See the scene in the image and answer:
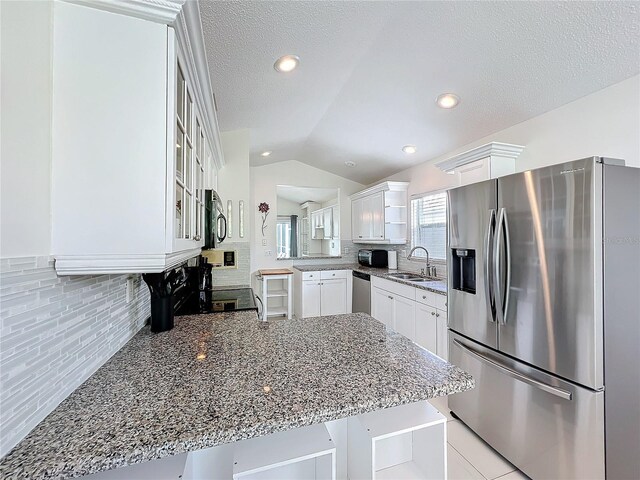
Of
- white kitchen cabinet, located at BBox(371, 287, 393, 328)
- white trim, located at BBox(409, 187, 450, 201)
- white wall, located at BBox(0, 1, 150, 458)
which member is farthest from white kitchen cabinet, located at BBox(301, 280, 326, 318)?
white wall, located at BBox(0, 1, 150, 458)

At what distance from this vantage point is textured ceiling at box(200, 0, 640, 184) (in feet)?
5.10

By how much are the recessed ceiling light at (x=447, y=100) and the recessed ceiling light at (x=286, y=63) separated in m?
1.21

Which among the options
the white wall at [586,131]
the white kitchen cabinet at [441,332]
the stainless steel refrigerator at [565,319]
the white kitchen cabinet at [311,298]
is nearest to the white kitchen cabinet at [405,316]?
the white kitchen cabinet at [441,332]

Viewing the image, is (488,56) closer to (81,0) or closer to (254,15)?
(254,15)

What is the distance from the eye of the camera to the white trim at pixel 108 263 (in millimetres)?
818

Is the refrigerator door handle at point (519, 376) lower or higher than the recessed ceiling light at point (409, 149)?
lower

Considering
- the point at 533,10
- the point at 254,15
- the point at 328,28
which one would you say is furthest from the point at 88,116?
the point at 533,10

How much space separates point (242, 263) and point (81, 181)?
258cm

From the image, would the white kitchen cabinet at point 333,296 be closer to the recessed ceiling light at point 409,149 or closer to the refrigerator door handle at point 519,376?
the recessed ceiling light at point 409,149

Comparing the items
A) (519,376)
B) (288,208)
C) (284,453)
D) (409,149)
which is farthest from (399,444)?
(288,208)

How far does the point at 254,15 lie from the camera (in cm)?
157

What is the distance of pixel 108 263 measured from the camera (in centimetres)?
86

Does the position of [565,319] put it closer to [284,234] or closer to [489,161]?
[489,161]

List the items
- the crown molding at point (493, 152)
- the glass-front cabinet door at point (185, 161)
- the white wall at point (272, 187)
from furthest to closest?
1. the white wall at point (272, 187)
2. the crown molding at point (493, 152)
3. the glass-front cabinet door at point (185, 161)
